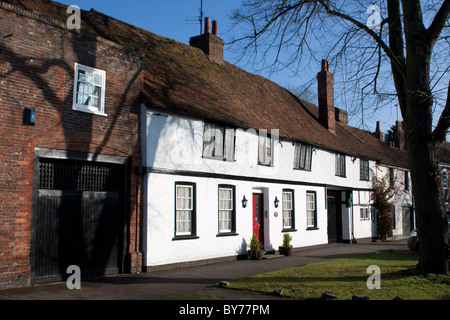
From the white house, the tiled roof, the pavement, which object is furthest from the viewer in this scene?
the tiled roof

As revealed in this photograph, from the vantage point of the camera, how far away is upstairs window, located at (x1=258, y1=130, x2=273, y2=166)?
18250mm

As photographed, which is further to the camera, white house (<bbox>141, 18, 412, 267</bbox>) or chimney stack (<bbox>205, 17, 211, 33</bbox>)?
chimney stack (<bbox>205, 17, 211, 33</bbox>)

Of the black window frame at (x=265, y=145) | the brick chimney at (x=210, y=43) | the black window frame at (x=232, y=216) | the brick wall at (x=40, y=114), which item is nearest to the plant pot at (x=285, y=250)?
the black window frame at (x=232, y=216)

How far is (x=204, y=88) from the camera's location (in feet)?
57.1

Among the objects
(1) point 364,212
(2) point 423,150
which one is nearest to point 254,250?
(2) point 423,150

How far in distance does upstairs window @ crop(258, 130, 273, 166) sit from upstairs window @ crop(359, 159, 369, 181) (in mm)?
10545

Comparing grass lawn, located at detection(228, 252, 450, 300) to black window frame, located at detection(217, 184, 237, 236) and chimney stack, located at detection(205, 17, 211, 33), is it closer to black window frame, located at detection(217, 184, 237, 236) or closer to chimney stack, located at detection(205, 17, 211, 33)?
black window frame, located at detection(217, 184, 237, 236)

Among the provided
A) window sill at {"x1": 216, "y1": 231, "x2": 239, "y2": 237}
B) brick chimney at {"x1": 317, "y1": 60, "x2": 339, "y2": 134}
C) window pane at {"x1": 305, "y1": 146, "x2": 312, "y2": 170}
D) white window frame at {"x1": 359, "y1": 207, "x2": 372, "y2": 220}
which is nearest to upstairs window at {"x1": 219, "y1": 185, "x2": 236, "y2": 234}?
window sill at {"x1": 216, "y1": 231, "x2": 239, "y2": 237}

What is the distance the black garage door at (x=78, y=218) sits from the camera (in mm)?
10414

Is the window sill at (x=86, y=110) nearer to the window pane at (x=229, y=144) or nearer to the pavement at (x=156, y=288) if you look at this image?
the pavement at (x=156, y=288)

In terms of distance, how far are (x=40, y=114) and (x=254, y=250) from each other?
9624 millimetres

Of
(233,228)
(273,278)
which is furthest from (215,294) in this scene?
(233,228)
